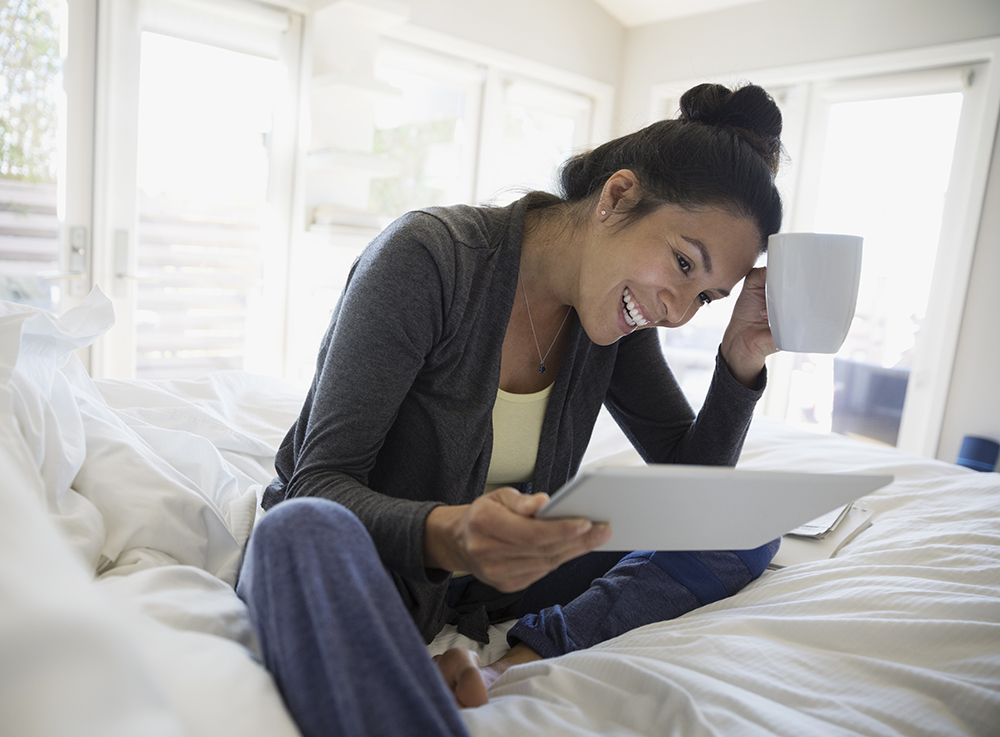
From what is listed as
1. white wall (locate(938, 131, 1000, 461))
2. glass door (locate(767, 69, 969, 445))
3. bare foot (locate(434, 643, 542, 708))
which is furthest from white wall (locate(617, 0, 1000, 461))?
bare foot (locate(434, 643, 542, 708))

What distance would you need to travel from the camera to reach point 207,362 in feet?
9.86

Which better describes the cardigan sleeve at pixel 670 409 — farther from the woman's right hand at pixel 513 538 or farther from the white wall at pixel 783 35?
the white wall at pixel 783 35

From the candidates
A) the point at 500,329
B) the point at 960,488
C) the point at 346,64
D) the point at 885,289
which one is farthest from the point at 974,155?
the point at 500,329

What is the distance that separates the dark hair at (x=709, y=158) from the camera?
1.03 m

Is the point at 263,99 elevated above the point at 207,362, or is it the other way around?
the point at 263,99

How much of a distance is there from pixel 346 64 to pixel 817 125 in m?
2.21

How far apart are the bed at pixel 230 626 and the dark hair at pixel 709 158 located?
20.8 inches

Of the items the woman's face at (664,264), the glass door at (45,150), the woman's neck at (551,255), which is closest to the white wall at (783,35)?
the glass door at (45,150)

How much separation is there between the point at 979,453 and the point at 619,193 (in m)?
2.58

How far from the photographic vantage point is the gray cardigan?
0.86m

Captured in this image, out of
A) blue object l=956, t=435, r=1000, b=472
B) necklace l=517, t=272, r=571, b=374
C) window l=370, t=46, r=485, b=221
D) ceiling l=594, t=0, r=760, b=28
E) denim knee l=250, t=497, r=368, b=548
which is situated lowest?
blue object l=956, t=435, r=1000, b=472

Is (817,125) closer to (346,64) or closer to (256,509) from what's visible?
(346,64)

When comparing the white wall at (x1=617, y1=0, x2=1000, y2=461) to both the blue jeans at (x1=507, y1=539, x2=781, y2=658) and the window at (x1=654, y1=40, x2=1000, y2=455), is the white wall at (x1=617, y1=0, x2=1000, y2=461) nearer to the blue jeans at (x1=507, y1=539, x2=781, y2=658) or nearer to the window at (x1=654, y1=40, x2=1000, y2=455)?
the window at (x1=654, y1=40, x2=1000, y2=455)

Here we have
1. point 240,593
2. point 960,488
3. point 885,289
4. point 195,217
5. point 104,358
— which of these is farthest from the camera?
point 885,289
